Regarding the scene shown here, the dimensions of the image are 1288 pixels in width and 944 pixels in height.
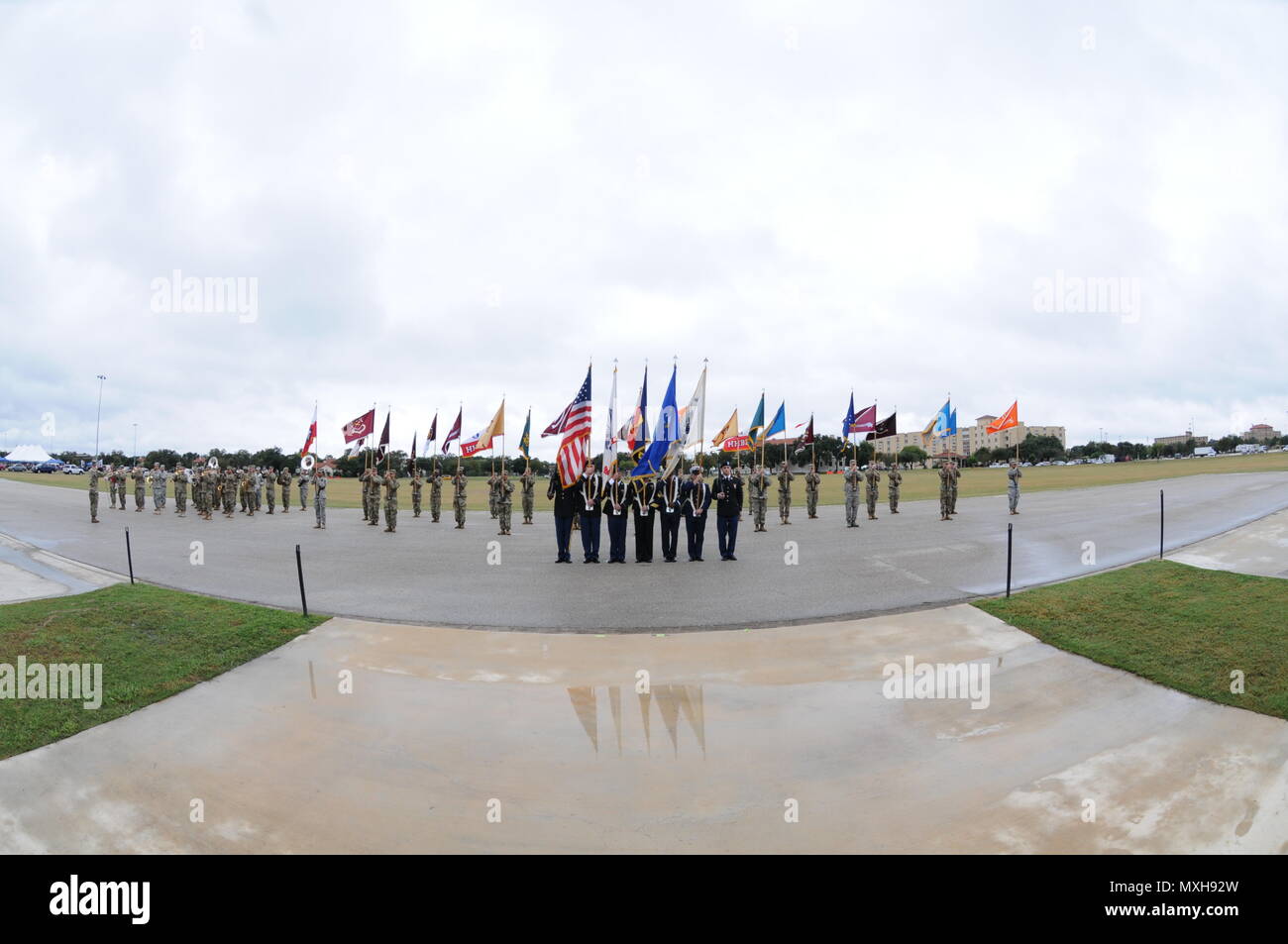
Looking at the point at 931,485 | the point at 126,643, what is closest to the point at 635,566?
the point at 126,643

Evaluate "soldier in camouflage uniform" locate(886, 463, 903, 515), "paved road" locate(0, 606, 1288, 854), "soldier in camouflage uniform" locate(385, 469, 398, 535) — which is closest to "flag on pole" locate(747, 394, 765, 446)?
"soldier in camouflage uniform" locate(886, 463, 903, 515)

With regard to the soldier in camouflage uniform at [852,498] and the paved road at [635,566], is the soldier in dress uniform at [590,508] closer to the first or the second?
the paved road at [635,566]

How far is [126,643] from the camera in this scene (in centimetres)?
726

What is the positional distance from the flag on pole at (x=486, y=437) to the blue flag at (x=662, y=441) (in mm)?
7096

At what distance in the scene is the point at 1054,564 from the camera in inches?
460

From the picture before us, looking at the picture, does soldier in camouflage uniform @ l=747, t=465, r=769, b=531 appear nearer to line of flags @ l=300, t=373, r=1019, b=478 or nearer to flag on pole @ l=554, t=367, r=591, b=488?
line of flags @ l=300, t=373, r=1019, b=478

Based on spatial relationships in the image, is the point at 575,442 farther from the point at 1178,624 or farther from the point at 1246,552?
the point at 1246,552

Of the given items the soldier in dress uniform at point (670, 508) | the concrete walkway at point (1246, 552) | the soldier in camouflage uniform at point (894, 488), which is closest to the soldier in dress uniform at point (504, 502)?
the soldier in dress uniform at point (670, 508)

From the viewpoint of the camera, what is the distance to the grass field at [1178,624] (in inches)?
231

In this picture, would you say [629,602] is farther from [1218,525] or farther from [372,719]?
[1218,525]

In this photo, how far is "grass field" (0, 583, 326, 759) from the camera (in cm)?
542

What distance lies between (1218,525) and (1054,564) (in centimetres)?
733

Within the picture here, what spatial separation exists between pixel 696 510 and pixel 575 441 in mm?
3312
